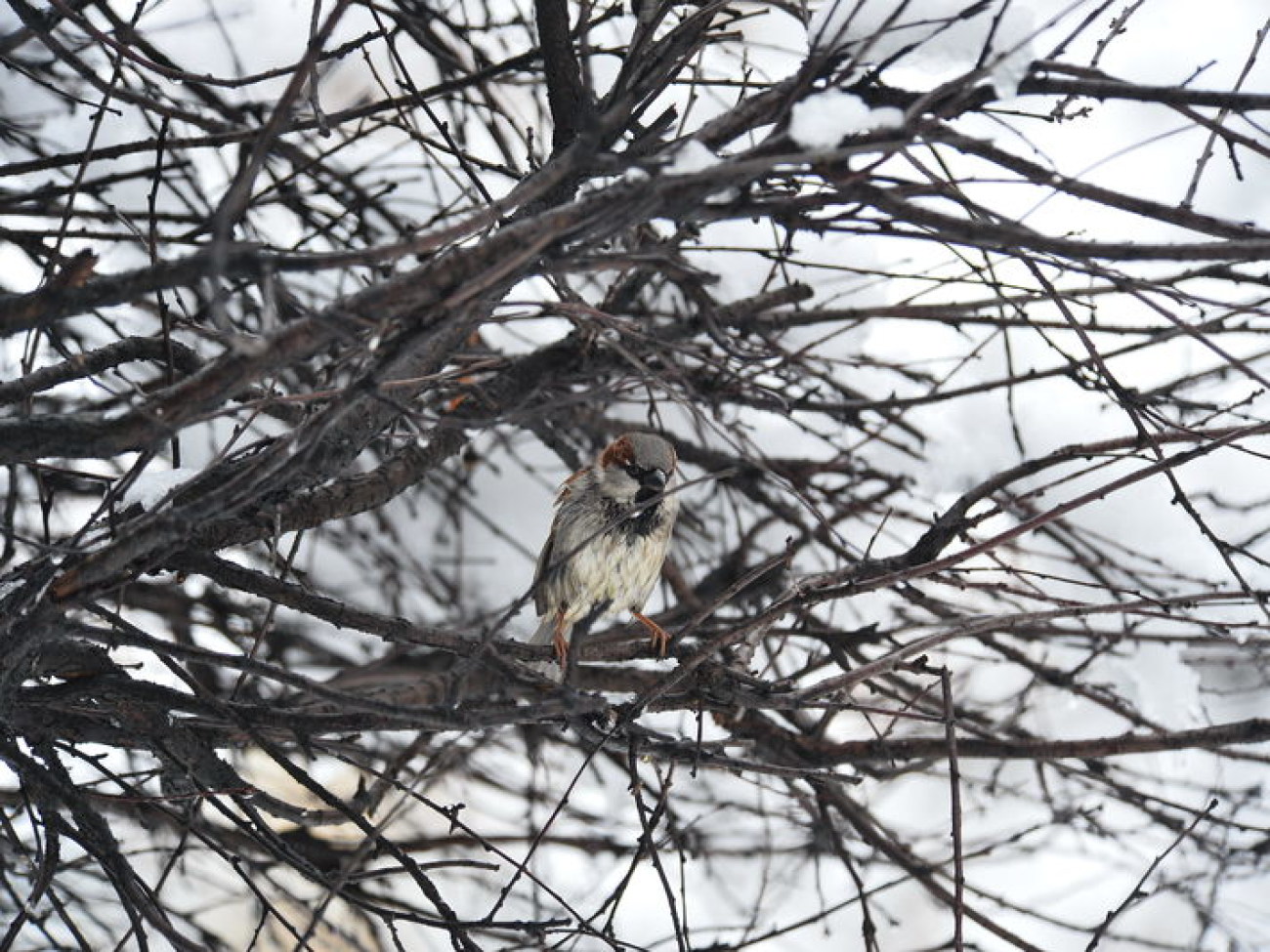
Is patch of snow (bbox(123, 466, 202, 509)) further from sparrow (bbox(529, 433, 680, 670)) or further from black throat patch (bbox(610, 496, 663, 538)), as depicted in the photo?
black throat patch (bbox(610, 496, 663, 538))

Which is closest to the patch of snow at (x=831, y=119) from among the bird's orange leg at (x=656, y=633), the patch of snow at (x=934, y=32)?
the patch of snow at (x=934, y=32)

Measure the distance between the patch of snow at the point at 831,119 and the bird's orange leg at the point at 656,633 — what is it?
1259 millimetres

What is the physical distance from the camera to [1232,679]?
3770mm

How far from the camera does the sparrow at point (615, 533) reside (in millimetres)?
3498

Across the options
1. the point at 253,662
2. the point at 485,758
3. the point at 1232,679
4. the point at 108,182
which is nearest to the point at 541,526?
the point at 485,758

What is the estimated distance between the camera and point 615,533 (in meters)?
3.51

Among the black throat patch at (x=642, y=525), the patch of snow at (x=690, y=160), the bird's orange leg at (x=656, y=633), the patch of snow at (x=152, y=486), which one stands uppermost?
the black throat patch at (x=642, y=525)

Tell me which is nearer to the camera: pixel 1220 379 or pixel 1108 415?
pixel 1220 379

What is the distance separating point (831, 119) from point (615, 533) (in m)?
2.01

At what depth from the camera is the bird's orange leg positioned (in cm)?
287

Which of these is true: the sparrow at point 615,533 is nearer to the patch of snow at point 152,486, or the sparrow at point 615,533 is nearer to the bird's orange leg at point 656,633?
the bird's orange leg at point 656,633

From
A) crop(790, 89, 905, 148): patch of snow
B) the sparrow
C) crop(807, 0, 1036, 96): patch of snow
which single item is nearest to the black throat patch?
the sparrow

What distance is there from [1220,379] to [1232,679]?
994 mm

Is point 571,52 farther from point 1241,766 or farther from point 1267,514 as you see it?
point 1241,766
